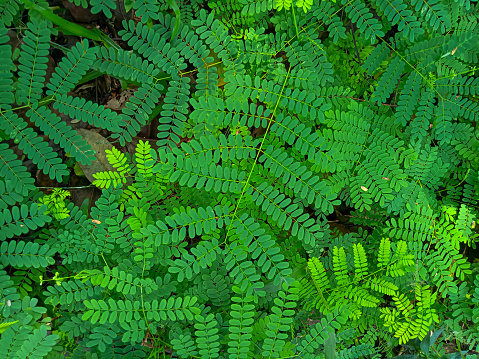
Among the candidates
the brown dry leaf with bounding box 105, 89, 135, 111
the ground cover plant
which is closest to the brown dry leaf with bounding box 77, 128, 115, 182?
the ground cover plant

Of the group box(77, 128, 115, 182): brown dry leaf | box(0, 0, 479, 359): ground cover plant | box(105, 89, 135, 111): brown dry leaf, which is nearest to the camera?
box(0, 0, 479, 359): ground cover plant

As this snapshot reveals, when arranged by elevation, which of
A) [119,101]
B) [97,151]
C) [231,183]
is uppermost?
[119,101]

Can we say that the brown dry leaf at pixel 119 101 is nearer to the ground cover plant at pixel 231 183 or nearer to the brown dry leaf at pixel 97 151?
the ground cover plant at pixel 231 183

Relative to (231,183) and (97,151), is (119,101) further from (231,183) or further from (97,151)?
(231,183)

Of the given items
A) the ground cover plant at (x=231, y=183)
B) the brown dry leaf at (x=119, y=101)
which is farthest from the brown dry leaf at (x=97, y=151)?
the brown dry leaf at (x=119, y=101)

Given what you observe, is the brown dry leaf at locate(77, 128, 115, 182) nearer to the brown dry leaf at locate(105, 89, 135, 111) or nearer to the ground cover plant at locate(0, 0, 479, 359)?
the ground cover plant at locate(0, 0, 479, 359)

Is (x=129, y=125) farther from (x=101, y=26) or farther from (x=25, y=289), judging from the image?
(x=25, y=289)

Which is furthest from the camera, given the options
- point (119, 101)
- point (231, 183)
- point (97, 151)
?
point (119, 101)

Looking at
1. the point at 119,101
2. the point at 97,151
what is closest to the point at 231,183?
the point at 97,151

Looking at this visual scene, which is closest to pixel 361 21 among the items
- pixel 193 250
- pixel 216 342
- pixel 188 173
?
pixel 188 173

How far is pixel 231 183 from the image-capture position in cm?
221

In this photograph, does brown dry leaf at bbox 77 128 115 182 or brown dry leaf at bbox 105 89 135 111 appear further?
brown dry leaf at bbox 105 89 135 111

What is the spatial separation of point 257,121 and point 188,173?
62 centimetres

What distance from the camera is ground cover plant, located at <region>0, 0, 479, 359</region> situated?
2.19 metres
